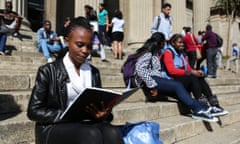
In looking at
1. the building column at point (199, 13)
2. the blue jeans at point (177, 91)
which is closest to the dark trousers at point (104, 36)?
the blue jeans at point (177, 91)

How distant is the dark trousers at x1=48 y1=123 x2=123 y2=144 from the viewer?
8.69 feet

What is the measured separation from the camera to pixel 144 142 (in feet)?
10.6

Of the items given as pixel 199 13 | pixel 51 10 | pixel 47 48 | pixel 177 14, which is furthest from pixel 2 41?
pixel 199 13

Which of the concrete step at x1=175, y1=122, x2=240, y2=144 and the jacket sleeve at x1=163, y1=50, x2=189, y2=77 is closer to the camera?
the concrete step at x1=175, y1=122, x2=240, y2=144

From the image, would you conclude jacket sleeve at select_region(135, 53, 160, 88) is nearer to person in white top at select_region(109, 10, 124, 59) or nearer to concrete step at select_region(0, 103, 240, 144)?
concrete step at select_region(0, 103, 240, 144)

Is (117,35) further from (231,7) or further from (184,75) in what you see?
(231,7)

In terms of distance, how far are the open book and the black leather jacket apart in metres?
0.10

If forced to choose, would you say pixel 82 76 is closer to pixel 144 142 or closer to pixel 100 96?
pixel 100 96

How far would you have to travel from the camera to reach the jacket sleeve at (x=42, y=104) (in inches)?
109

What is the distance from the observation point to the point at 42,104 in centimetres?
Result: 285

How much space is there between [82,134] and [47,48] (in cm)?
693

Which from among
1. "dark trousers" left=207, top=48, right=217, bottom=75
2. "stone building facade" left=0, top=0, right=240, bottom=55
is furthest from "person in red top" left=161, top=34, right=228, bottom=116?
"stone building facade" left=0, top=0, right=240, bottom=55

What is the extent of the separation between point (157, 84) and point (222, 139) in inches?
56.8

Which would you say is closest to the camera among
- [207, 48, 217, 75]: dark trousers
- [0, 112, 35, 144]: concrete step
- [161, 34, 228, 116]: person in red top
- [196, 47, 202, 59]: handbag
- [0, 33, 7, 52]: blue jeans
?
[0, 112, 35, 144]: concrete step
